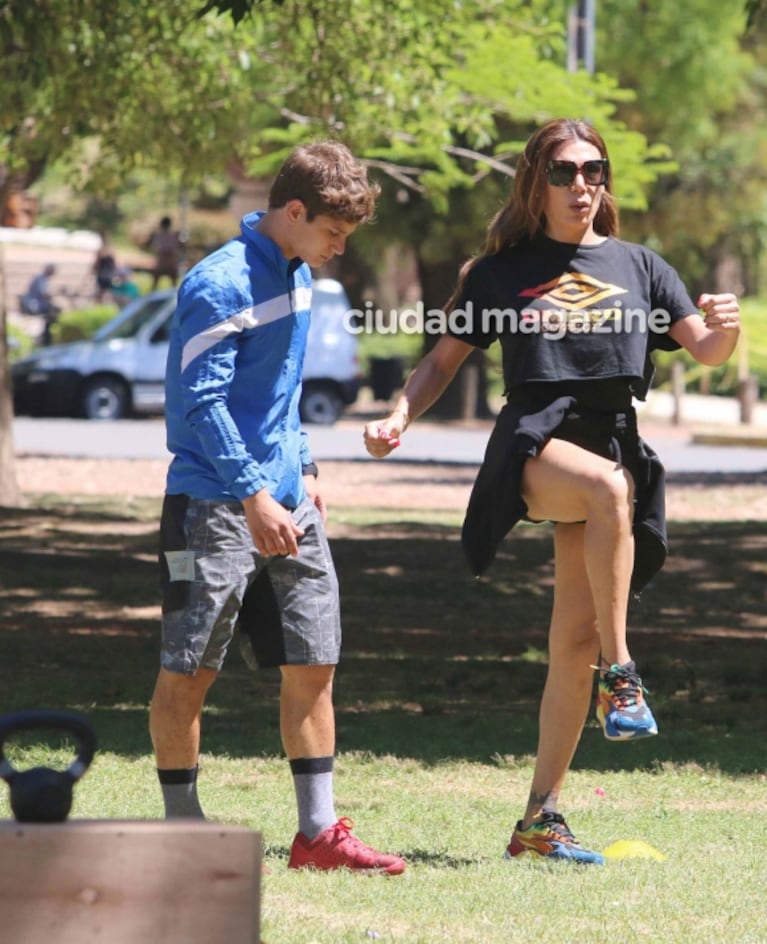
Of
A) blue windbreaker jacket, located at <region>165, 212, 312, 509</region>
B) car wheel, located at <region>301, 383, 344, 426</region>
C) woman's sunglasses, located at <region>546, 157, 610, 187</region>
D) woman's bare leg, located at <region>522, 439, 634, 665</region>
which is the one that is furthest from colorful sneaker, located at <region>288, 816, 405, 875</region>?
car wheel, located at <region>301, 383, 344, 426</region>

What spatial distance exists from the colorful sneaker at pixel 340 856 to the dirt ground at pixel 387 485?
12319 mm

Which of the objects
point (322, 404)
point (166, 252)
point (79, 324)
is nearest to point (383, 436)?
point (322, 404)

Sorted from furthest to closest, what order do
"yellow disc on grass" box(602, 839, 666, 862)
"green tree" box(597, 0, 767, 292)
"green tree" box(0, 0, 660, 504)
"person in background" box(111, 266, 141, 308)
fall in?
"person in background" box(111, 266, 141, 308) < "green tree" box(597, 0, 767, 292) < "green tree" box(0, 0, 660, 504) < "yellow disc on grass" box(602, 839, 666, 862)

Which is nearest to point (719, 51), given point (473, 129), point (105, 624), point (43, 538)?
point (473, 129)

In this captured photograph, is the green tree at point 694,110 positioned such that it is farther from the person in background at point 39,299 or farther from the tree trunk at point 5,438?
the tree trunk at point 5,438

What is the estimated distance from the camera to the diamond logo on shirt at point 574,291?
5.28m

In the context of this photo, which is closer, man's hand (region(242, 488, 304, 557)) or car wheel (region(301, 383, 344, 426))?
man's hand (region(242, 488, 304, 557))

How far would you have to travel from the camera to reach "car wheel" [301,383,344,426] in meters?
29.0

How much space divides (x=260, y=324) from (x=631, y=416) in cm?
111

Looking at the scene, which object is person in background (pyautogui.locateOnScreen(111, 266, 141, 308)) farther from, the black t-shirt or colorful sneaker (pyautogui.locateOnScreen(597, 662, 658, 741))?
colorful sneaker (pyautogui.locateOnScreen(597, 662, 658, 741))

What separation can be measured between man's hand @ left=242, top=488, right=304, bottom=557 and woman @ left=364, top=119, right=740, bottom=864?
1.69 ft

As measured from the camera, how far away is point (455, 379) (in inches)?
1196

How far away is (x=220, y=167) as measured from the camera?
1723 centimetres

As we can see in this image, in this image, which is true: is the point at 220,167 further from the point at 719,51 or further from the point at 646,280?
the point at 719,51
